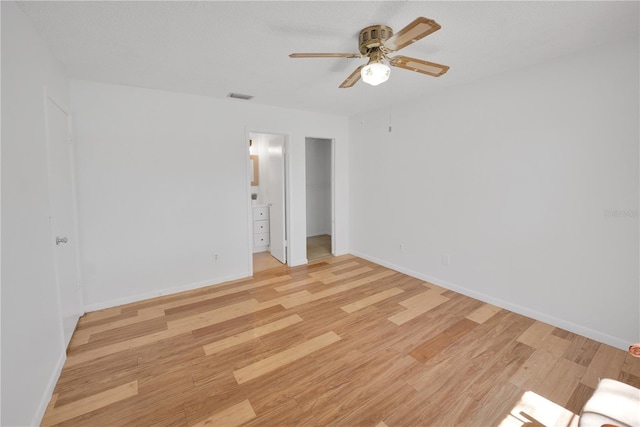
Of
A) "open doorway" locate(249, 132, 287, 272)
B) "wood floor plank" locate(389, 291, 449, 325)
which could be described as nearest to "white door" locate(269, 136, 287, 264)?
"open doorway" locate(249, 132, 287, 272)

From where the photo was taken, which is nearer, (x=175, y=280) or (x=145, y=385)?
(x=145, y=385)

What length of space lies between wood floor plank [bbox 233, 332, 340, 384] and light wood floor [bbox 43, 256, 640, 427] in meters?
0.01

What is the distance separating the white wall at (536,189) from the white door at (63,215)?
3.74m

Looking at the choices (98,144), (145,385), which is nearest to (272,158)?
(98,144)

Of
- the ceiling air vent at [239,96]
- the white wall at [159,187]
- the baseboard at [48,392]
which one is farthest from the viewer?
the ceiling air vent at [239,96]

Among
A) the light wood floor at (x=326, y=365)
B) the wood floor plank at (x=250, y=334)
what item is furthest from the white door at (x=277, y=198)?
the wood floor plank at (x=250, y=334)

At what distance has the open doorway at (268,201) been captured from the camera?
4.56 metres

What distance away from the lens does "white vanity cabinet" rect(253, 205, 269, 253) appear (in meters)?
5.25

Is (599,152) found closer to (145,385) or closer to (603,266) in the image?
(603,266)

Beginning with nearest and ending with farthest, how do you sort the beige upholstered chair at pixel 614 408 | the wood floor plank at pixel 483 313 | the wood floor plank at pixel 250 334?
the beige upholstered chair at pixel 614 408 < the wood floor plank at pixel 250 334 < the wood floor plank at pixel 483 313

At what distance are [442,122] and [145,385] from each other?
3.85m

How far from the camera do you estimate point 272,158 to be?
4844mm

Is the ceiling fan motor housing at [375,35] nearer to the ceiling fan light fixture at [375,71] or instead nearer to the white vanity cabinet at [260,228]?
the ceiling fan light fixture at [375,71]

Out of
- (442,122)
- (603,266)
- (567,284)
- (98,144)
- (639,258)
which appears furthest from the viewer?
(442,122)
